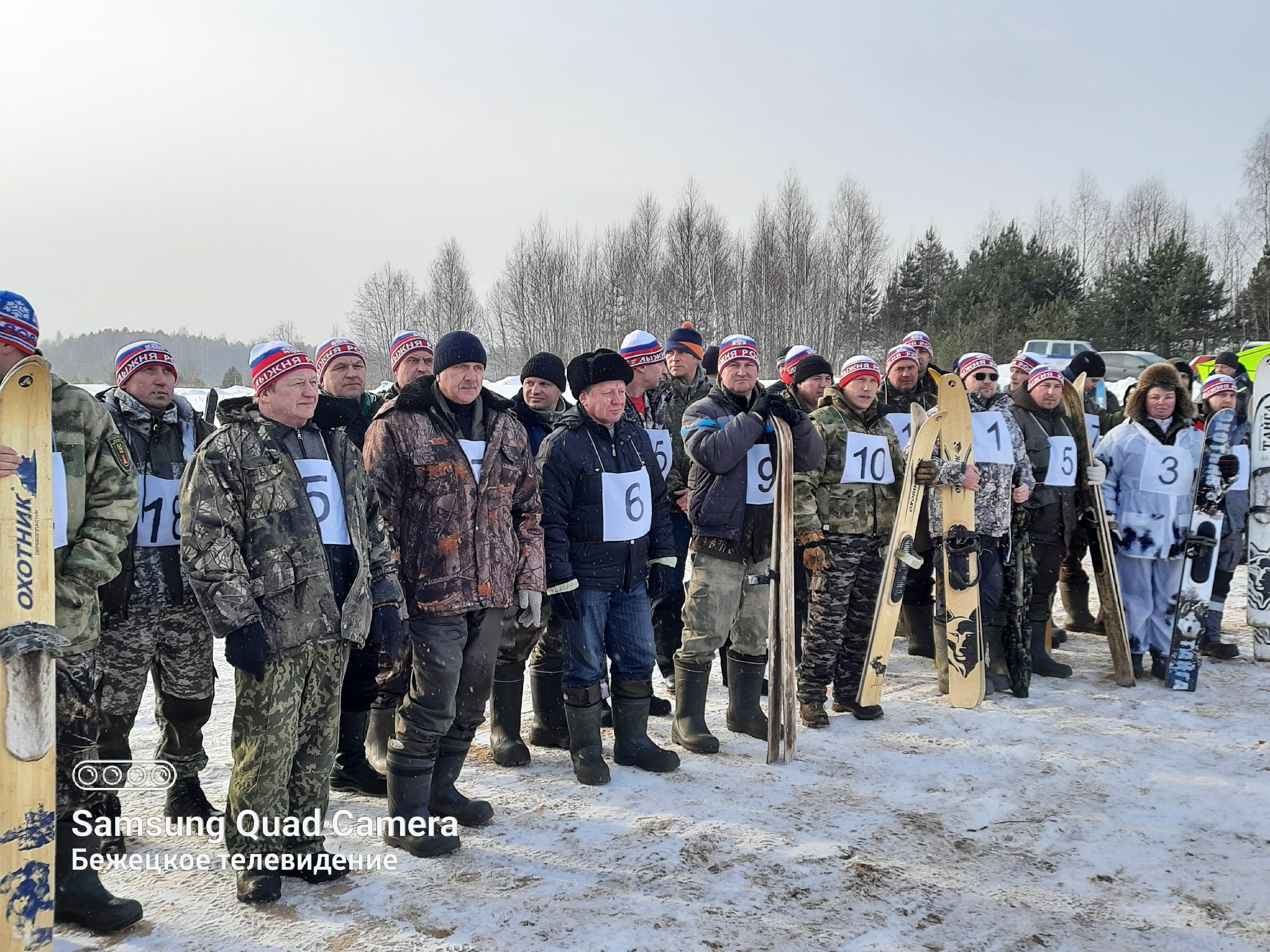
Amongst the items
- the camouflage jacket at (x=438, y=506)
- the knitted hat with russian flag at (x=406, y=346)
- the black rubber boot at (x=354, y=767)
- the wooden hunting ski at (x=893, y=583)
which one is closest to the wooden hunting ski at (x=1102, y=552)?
the wooden hunting ski at (x=893, y=583)

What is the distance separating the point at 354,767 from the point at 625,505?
199 cm

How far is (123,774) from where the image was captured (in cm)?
378

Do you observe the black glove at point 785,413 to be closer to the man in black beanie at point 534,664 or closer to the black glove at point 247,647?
the man in black beanie at point 534,664

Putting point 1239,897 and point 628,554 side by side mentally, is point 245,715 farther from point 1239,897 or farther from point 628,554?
point 1239,897

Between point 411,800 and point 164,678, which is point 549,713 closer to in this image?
point 411,800

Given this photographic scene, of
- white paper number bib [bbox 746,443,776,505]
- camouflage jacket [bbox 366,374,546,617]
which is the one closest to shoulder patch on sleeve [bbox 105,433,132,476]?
camouflage jacket [bbox 366,374,546,617]

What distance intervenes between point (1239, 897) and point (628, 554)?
3055 millimetres

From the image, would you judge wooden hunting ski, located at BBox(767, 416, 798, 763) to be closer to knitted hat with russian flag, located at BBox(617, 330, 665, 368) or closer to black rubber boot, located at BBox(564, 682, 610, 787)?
Answer: black rubber boot, located at BBox(564, 682, 610, 787)

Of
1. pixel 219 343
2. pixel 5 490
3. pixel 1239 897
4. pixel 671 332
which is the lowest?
pixel 1239 897

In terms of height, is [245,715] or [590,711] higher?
[245,715]

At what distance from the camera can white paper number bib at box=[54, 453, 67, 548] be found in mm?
3037

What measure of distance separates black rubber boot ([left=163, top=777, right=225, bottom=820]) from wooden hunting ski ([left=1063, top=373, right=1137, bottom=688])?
20.0ft

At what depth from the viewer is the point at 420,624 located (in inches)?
148

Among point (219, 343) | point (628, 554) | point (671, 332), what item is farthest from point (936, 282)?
point (219, 343)
